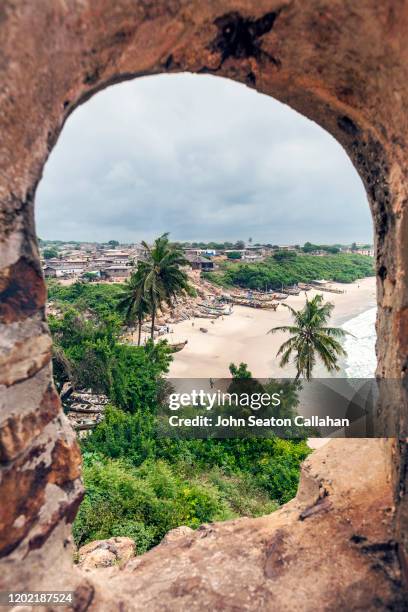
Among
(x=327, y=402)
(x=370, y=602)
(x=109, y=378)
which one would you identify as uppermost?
(x=370, y=602)

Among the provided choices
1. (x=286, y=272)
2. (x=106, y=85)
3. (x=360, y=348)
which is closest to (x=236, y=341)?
(x=360, y=348)

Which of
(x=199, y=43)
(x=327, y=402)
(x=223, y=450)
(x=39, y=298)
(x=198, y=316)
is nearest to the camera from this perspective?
(x=39, y=298)

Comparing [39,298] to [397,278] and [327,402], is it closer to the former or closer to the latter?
[397,278]

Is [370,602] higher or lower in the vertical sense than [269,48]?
lower

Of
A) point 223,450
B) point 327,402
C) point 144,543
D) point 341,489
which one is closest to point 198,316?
point 327,402

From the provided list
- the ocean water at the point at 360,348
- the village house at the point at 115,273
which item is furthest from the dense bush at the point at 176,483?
the village house at the point at 115,273

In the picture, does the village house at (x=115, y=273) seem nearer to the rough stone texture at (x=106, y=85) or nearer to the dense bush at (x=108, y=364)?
the dense bush at (x=108, y=364)
